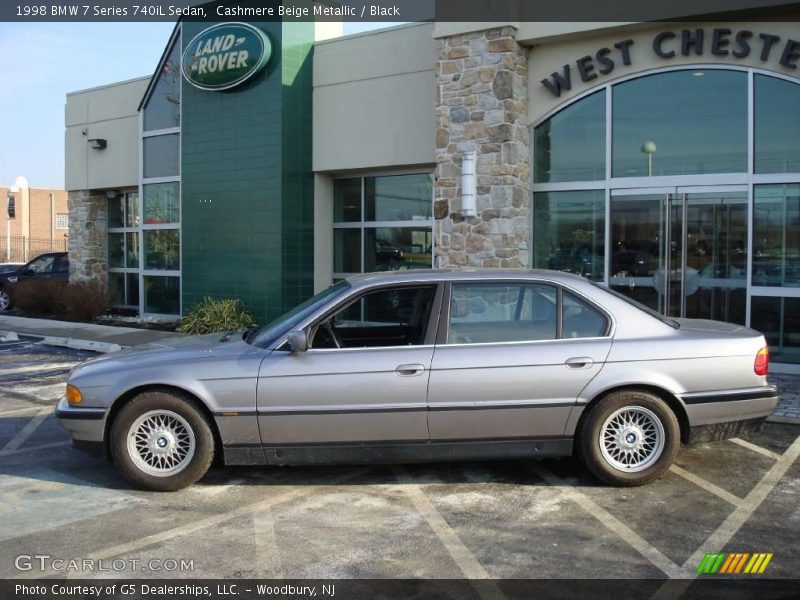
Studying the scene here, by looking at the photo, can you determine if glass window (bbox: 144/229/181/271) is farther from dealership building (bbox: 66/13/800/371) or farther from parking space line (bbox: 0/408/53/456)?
parking space line (bbox: 0/408/53/456)

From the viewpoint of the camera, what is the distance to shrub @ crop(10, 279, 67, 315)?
1756cm

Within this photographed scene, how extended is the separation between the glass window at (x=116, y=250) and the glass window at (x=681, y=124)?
1251cm

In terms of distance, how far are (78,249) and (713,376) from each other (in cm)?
1654

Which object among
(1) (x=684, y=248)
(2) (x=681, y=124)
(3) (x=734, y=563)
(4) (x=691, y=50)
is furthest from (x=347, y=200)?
(3) (x=734, y=563)

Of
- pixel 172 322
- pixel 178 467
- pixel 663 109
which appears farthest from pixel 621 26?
pixel 172 322

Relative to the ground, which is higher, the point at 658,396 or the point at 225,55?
the point at 225,55

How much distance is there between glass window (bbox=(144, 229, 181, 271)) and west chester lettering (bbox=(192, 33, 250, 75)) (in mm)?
3684

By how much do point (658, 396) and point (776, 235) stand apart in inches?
212

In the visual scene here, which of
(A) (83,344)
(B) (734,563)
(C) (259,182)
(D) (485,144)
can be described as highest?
(D) (485,144)

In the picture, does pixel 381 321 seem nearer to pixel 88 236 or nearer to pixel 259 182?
pixel 259 182

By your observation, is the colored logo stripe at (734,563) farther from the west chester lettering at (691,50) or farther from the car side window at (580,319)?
the west chester lettering at (691,50)

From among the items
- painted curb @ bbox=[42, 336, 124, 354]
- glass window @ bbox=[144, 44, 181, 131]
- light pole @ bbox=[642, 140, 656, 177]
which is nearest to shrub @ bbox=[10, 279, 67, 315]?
painted curb @ bbox=[42, 336, 124, 354]

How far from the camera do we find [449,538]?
4508mm

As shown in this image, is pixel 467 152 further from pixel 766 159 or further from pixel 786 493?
pixel 786 493
